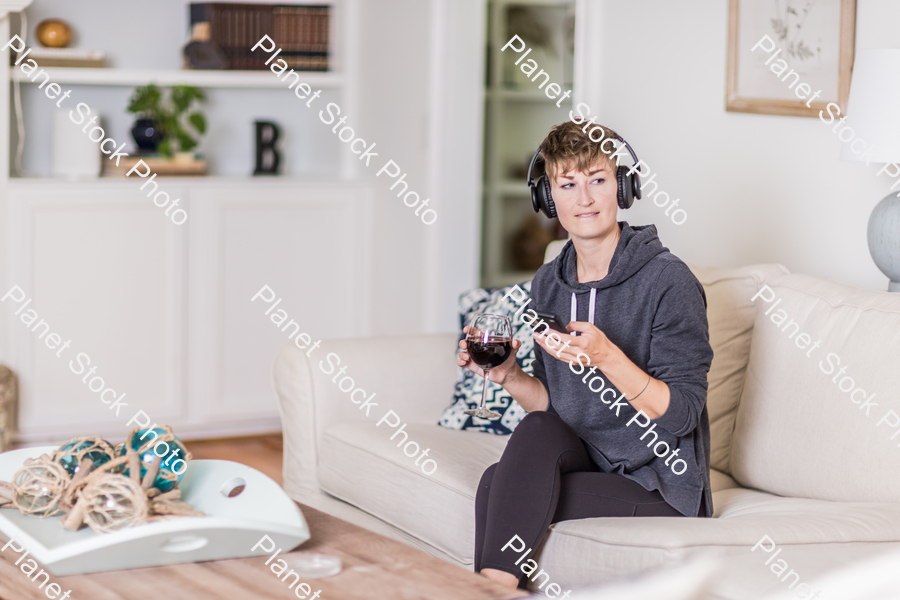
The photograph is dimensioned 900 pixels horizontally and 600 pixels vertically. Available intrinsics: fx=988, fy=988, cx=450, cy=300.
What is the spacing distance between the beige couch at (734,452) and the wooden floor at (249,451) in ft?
3.23

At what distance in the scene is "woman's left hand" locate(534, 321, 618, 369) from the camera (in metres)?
1.54

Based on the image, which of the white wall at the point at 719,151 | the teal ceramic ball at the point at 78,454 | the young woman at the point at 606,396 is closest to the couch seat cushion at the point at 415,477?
the young woman at the point at 606,396

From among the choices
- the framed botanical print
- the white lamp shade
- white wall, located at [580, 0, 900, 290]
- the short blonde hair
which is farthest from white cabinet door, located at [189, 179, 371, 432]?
the white lamp shade

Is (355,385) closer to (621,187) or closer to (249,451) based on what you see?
(621,187)

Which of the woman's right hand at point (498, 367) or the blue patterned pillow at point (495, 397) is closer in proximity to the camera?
the woman's right hand at point (498, 367)

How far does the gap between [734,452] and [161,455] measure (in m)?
1.20

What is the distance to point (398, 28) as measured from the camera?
3.77 meters

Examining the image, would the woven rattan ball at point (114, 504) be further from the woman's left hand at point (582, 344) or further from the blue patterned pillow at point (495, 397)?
the blue patterned pillow at point (495, 397)

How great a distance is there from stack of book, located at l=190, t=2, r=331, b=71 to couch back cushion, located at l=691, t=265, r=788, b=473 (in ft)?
7.70

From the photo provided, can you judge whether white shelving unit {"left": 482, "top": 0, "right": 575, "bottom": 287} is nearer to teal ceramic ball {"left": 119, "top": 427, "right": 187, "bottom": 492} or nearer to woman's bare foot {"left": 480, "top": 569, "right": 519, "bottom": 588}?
woman's bare foot {"left": 480, "top": 569, "right": 519, "bottom": 588}

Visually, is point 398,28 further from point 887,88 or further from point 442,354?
point 887,88

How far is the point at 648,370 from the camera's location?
175cm

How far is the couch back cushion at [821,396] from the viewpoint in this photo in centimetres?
181

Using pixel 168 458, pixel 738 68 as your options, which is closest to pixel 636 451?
pixel 168 458
